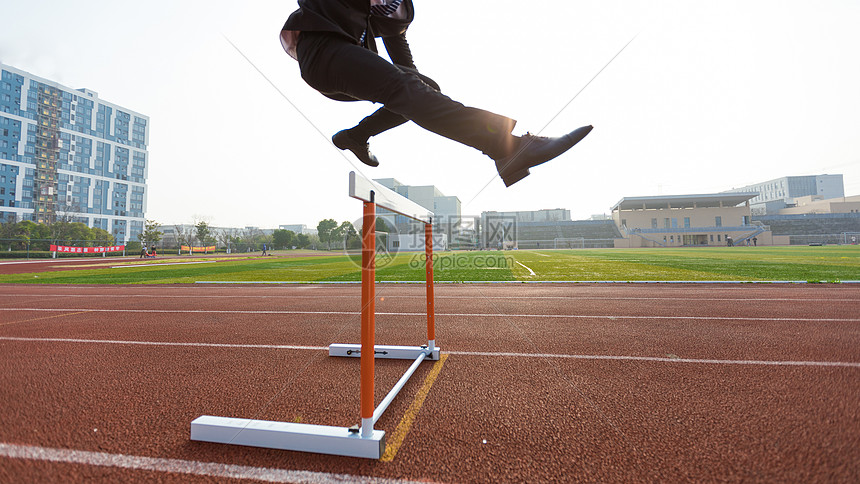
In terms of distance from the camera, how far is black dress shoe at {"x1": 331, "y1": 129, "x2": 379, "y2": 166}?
88.6 inches

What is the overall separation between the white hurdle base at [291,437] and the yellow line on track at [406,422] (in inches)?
2.0

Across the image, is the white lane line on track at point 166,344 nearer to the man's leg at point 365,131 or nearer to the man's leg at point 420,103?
the man's leg at point 365,131

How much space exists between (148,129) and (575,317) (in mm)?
103875

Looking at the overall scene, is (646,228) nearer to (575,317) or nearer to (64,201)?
(575,317)

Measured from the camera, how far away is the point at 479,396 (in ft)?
7.85

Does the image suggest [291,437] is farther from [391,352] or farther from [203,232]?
[203,232]

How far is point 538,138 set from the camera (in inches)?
65.5

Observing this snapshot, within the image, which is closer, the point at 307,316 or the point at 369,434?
the point at 369,434

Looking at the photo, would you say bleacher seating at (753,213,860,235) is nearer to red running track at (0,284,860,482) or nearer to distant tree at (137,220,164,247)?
red running track at (0,284,860,482)

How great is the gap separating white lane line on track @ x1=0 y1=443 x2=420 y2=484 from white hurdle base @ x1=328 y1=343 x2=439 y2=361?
5.70ft

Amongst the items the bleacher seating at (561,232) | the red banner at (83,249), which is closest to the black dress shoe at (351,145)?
the red banner at (83,249)

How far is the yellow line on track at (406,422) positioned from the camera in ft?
5.71

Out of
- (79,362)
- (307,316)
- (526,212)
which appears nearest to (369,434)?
(79,362)

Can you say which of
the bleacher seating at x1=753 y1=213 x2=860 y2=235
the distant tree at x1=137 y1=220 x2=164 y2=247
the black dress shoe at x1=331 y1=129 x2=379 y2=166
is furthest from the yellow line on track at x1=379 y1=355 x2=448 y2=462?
the bleacher seating at x1=753 y1=213 x2=860 y2=235
